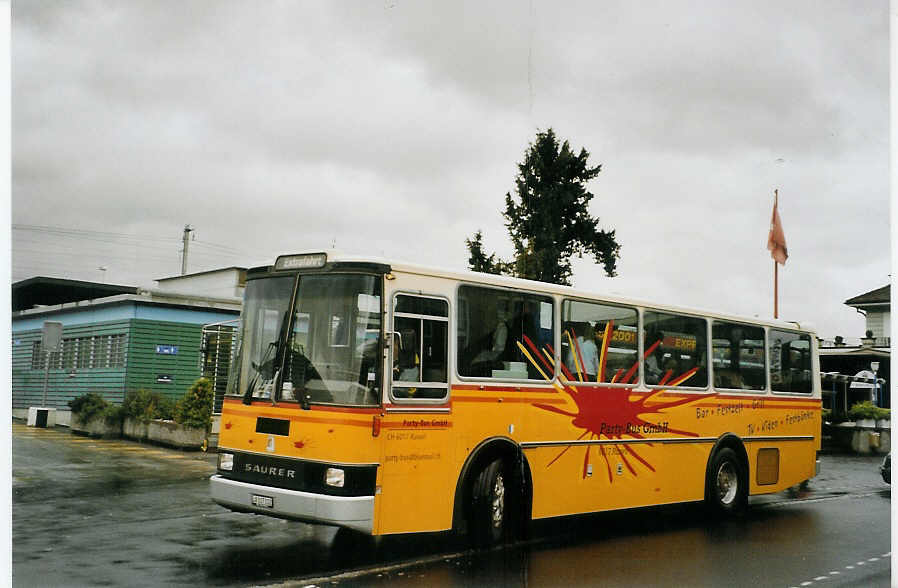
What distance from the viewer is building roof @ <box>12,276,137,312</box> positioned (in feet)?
46.8

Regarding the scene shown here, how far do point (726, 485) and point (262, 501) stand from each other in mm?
7126

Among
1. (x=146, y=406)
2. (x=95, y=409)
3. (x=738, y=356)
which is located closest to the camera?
(x=738, y=356)

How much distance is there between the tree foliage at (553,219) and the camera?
26062 millimetres

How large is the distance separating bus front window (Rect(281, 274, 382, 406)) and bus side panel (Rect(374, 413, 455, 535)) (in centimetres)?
44

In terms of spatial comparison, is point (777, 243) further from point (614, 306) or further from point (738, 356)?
point (614, 306)

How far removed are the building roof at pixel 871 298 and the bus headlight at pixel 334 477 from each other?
25.0ft

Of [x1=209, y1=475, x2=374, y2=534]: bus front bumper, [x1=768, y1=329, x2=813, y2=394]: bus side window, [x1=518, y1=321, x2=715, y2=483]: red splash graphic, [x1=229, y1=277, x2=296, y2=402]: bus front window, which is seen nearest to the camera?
[x1=209, y1=475, x2=374, y2=534]: bus front bumper

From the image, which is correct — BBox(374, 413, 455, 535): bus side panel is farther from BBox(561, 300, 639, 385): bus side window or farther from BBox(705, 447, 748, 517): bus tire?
BBox(705, 447, 748, 517): bus tire

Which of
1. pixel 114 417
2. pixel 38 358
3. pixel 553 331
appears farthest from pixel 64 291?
pixel 553 331

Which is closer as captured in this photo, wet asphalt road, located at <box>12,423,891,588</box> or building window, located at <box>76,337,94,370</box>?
wet asphalt road, located at <box>12,423,891,588</box>

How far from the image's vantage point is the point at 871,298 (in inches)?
523

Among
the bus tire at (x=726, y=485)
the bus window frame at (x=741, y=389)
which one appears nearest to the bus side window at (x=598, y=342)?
the bus window frame at (x=741, y=389)

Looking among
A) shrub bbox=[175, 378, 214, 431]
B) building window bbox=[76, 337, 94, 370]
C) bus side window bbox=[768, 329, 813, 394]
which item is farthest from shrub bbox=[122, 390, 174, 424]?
bus side window bbox=[768, 329, 813, 394]

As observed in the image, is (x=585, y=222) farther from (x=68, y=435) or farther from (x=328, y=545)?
(x=328, y=545)
